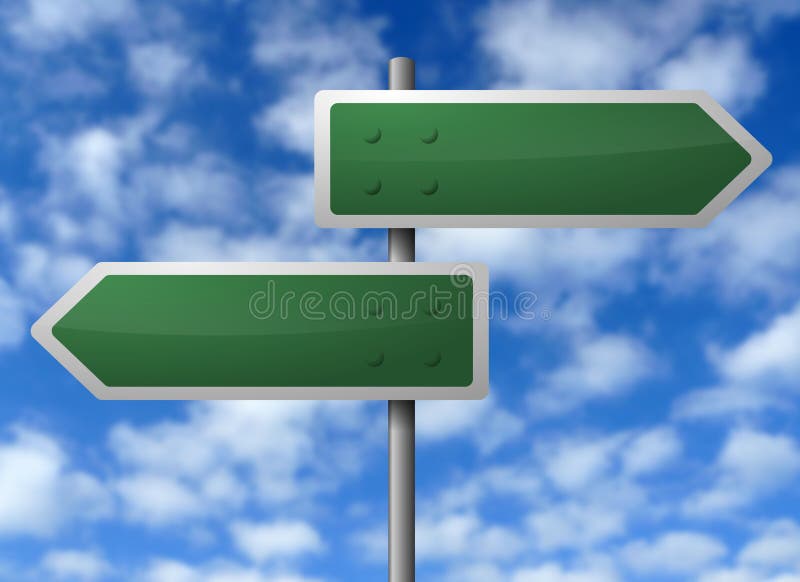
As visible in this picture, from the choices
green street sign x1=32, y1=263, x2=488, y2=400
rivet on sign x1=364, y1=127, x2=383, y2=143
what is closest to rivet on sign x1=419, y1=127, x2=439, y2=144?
rivet on sign x1=364, y1=127, x2=383, y2=143

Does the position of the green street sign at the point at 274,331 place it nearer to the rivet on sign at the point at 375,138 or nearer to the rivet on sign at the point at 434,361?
the rivet on sign at the point at 434,361

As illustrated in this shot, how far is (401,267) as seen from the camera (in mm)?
2426

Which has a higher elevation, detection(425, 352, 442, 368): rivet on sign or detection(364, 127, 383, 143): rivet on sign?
detection(364, 127, 383, 143): rivet on sign

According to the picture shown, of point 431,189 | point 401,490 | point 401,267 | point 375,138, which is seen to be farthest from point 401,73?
point 401,490

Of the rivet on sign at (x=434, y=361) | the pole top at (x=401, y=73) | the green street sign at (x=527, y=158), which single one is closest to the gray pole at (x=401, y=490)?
the rivet on sign at (x=434, y=361)

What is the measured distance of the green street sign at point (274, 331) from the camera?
7.97 ft

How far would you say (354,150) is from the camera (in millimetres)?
2539

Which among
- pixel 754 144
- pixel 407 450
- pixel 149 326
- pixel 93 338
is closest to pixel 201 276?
pixel 149 326

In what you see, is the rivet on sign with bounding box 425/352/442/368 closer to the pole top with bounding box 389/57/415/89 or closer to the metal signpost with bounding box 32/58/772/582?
the metal signpost with bounding box 32/58/772/582

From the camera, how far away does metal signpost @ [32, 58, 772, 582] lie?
7.98 feet

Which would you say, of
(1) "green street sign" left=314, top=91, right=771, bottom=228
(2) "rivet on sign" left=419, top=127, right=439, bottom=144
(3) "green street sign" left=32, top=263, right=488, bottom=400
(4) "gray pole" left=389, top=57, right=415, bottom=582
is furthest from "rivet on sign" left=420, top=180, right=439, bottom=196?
(4) "gray pole" left=389, top=57, right=415, bottom=582

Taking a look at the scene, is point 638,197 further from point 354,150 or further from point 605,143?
point 354,150

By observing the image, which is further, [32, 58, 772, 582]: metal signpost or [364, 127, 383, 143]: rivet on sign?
[364, 127, 383, 143]: rivet on sign

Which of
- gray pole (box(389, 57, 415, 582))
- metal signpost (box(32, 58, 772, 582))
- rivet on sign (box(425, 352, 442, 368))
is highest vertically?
metal signpost (box(32, 58, 772, 582))
